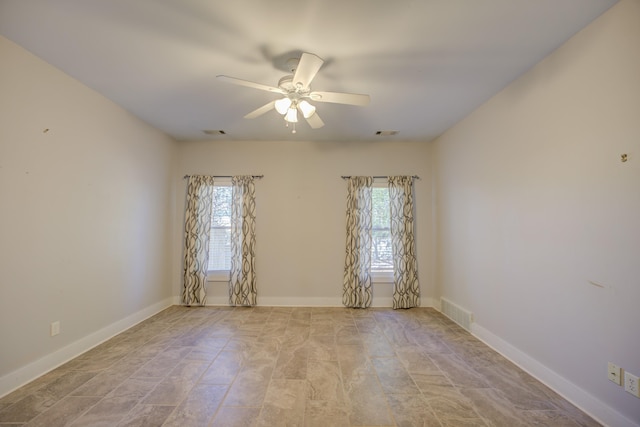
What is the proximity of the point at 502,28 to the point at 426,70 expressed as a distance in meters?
0.61

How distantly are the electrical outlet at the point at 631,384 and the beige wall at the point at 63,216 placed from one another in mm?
4201

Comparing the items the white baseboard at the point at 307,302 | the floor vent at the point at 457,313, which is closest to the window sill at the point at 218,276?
the white baseboard at the point at 307,302

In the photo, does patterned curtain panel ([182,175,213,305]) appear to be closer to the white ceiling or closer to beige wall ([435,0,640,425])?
the white ceiling

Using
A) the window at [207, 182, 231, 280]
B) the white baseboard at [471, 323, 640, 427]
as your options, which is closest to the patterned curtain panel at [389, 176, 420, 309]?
the white baseboard at [471, 323, 640, 427]

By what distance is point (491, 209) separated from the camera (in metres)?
2.91

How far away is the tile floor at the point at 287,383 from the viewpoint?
1.77m

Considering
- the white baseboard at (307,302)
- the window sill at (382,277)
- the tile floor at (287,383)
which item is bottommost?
the tile floor at (287,383)

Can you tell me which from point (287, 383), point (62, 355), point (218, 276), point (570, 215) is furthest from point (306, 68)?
point (218, 276)

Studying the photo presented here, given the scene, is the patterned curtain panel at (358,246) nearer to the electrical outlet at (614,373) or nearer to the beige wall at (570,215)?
the beige wall at (570,215)

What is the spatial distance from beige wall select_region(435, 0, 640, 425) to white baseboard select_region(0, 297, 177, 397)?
164 inches

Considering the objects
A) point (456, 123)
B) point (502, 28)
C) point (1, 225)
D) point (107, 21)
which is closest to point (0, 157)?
point (1, 225)

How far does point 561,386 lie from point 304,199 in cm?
352

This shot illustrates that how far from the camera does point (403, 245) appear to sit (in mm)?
4289

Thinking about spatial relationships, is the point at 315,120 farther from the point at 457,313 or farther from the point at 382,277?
the point at 457,313
